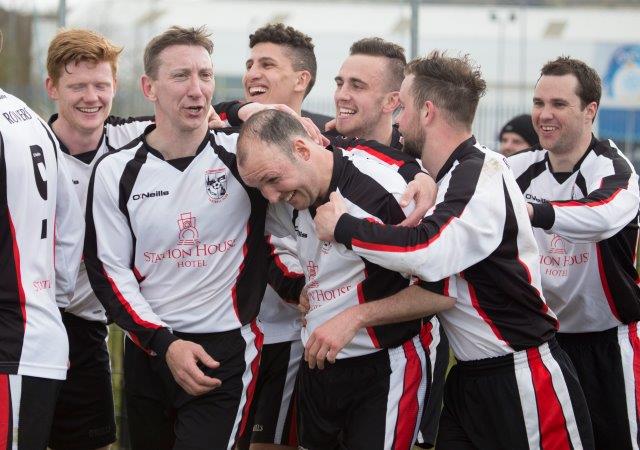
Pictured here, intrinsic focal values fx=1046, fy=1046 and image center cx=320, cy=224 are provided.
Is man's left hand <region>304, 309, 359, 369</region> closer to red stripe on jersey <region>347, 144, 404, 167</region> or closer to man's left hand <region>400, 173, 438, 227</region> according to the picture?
man's left hand <region>400, 173, 438, 227</region>

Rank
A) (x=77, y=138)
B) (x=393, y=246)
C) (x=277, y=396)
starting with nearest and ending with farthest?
(x=393, y=246) < (x=77, y=138) < (x=277, y=396)

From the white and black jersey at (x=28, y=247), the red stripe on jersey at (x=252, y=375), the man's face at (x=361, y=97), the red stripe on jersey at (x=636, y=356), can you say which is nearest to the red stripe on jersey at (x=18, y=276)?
the white and black jersey at (x=28, y=247)

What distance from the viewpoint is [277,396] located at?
565 cm

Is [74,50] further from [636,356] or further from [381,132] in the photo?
[636,356]

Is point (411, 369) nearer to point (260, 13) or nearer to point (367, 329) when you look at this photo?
point (367, 329)

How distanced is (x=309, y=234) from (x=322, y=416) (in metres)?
0.85

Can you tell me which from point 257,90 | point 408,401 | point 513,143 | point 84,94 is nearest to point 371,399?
point 408,401

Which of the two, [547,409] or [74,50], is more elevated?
[74,50]

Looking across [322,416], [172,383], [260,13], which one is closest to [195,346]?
[172,383]

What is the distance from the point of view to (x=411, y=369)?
15.3ft

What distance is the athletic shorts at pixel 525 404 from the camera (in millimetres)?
4469

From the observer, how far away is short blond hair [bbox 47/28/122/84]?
546 cm

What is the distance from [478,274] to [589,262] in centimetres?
122

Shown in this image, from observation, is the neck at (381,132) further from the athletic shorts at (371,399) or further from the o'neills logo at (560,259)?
the athletic shorts at (371,399)
